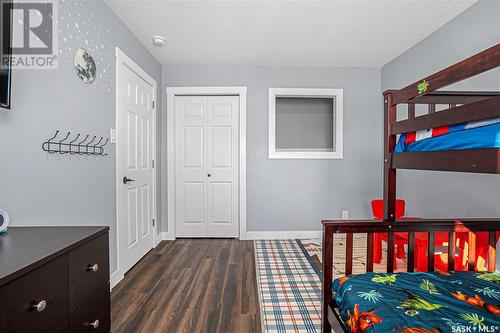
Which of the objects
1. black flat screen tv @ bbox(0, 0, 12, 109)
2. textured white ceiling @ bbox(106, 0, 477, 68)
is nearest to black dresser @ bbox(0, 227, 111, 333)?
black flat screen tv @ bbox(0, 0, 12, 109)

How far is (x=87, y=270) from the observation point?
1.35 metres

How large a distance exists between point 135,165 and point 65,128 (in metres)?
1.16

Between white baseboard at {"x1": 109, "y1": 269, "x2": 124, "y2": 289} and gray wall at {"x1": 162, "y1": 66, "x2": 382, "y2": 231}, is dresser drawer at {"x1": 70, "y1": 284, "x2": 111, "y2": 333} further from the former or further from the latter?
gray wall at {"x1": 162, "y1": 66, "x2": 382, "y2": 231}

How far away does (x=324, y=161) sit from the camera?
400 cm

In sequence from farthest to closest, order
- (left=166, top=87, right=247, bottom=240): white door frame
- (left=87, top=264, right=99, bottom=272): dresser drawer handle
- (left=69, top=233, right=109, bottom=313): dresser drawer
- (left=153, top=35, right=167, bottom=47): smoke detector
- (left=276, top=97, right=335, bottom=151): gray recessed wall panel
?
(left=276, top=97, right=335, bottom=151): gray recessed wall panel
(left=166, top=87, right=247, bottom=240): white door frame
(left=153, top=35, right=167, bottom=47): smoke detector
(left=87, top=264, right=99, bottom=272): dresser drawer handle
(left=69, top=233, right=109, bottom=313): dresser drawer

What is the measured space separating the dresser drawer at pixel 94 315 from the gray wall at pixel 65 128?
60cm

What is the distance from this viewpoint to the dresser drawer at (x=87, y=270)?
1239 millimetres

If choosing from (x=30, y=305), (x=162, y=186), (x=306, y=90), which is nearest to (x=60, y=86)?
(x=30, y=305)

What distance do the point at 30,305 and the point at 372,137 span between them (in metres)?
4.03

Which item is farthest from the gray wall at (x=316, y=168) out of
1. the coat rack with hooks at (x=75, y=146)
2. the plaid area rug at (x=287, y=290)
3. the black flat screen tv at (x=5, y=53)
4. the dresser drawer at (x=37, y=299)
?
the dresser drawer at (x=37, y=299)

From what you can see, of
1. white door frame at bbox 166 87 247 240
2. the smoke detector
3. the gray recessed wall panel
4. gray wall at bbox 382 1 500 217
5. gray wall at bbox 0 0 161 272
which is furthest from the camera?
the gray recessed wall panel

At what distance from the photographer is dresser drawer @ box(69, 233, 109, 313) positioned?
124cm

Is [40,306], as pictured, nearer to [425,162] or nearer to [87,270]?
[87,270]

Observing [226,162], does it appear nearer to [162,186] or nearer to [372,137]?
[162,186]
